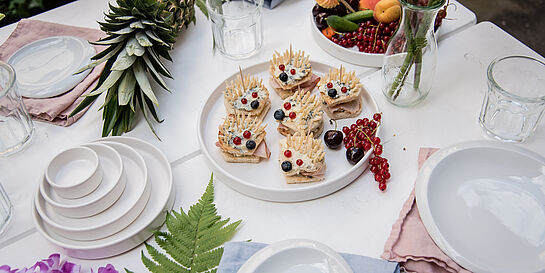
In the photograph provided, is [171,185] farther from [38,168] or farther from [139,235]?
[38,168]

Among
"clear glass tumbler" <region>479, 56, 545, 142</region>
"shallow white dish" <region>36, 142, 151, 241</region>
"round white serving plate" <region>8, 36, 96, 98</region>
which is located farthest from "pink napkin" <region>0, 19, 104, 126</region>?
"clear glass tumbler" <region>479, 56, 545, 142</region>

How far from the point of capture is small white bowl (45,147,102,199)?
111cm

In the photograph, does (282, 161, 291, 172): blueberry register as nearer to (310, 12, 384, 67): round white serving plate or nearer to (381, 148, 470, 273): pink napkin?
(381, 148, 470, 273): pink napkin

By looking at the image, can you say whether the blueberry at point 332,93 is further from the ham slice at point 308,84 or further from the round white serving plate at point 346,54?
the round white serving plate at point 346,54

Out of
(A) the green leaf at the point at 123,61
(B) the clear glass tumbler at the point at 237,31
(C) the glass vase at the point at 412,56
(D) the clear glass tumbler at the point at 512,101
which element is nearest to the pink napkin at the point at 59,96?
(A) the green leaf at the point at 123,61

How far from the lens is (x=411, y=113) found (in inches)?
55.9

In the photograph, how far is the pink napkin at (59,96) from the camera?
4.68 feet

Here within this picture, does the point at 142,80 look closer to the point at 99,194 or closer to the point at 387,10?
the point at 99,194

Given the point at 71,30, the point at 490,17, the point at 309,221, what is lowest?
the point at 490,17

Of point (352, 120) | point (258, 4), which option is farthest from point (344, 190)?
point (258, 4)

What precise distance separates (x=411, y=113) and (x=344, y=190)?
35cm

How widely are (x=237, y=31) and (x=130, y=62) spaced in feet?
1.45

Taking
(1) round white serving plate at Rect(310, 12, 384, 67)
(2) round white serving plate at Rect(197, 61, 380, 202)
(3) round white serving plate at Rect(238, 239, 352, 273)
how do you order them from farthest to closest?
(1) round white serving plate at Rect(310, 12, 384, 67)
(2) round white serving plate at Rect(197, 61, 380, 202)
(3) round white serving plate at Rect(238, 239, 352, 273)

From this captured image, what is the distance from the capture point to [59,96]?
1470mm
